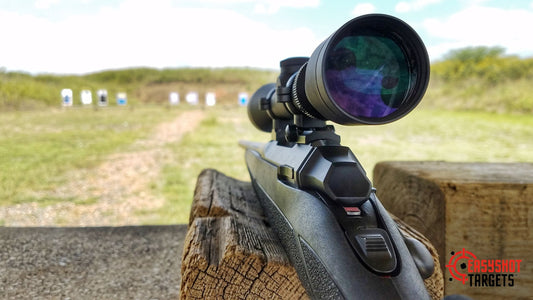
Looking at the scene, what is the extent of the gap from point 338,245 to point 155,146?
6374mm

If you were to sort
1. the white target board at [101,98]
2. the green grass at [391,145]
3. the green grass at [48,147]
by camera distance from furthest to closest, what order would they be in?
1. the white target board at [101,98]
2. the green grass at [391,145]
3. the green grass at [48,147]

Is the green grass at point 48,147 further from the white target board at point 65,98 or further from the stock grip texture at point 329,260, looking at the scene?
the stock grip texture at point 329,260

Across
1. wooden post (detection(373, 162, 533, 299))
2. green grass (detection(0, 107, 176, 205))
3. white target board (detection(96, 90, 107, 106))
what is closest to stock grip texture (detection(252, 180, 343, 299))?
wooden post (detection(373, 162, 533, 299))

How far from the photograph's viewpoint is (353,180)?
702mm

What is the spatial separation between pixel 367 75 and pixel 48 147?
19.8 feet

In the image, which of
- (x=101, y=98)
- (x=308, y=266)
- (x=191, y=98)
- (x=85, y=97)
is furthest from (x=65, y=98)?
(x=308, y=266)

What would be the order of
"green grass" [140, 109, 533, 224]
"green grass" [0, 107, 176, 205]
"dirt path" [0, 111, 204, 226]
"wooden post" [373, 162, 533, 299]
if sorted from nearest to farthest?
"wooden post" [373, 162, 533, 299] < "dirt path" [0, 111, 204, 226] < "green grass" [0, 107, 176, 205] < "green grass" [140, 109, 533, 224]

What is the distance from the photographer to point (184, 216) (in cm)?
362

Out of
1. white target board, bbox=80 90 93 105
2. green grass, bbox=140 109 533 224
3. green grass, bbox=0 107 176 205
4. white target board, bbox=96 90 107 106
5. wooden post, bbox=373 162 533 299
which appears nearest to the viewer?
wooden post, bbox=373 162 533 299

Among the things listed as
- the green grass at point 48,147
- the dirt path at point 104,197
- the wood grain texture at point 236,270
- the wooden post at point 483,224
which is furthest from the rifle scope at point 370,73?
the green grass at point 48,147

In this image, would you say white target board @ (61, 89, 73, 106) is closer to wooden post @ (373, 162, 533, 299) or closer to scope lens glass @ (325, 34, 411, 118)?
wooden post @ (373, 162, 533, 299)

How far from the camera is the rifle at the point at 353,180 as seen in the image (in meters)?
0.64

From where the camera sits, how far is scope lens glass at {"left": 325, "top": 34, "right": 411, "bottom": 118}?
2.21 feet

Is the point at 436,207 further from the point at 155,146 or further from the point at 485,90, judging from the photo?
the point at 485,90
